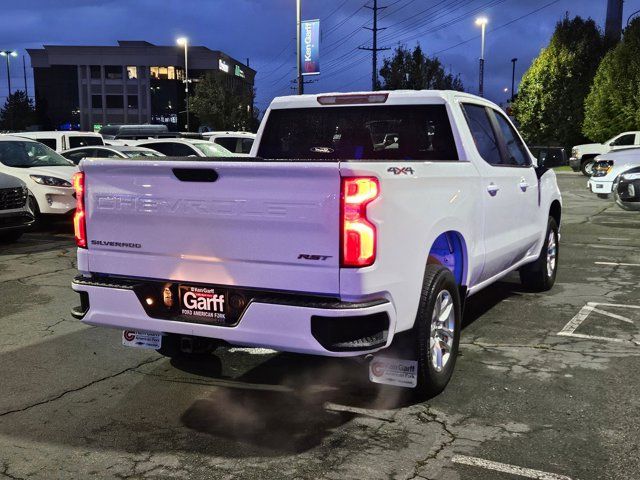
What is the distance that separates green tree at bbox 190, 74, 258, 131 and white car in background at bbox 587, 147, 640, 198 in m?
50.5

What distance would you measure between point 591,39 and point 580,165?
13.5 meters

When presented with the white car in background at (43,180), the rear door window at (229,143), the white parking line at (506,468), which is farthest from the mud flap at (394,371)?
the rear door window at (229,143)

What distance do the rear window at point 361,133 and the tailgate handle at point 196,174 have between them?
156 cm

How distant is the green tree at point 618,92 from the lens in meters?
33.7

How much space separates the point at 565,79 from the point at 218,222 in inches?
1612

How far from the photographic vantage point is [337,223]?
3.37m

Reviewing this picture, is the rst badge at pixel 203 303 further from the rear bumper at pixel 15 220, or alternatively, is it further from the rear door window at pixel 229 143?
the rear door window at pixel 229 143

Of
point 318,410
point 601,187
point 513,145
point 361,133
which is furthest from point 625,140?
point 318,410

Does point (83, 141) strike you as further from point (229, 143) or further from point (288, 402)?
point (288, 402)

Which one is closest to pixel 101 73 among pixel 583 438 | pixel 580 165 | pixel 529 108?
pixel 529 108

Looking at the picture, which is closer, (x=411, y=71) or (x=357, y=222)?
(x=357, y=222)

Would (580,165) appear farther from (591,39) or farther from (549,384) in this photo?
(549,384)

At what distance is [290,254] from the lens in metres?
3.50

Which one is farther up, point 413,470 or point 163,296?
point 163,296
